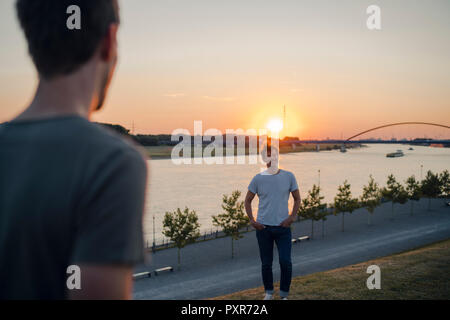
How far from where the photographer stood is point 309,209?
40156mm

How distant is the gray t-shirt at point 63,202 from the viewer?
2.37ft

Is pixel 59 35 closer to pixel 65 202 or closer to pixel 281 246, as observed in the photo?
pixel 65 202

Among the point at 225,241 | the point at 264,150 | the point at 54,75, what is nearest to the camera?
the point at 54,75

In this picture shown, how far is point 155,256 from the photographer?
33.6 meters

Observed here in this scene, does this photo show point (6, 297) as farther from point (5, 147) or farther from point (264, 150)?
point (264, 150)

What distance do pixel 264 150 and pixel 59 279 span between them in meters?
5.56

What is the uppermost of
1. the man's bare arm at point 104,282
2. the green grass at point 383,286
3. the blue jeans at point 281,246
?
the man's bare arm at point 104,282

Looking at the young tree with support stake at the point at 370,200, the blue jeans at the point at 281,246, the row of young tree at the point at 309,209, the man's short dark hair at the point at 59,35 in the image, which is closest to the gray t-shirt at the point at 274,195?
the blue jeans at the point at 281,246

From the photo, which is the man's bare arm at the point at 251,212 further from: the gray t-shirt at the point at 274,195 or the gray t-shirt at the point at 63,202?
the gray t-shirt at the point at 63,202

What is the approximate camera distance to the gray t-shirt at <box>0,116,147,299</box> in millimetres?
721

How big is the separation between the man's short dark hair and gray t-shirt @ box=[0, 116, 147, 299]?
15 centimetres

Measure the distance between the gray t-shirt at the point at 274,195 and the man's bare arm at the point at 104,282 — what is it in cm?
505

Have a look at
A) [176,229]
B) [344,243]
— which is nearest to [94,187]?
[176,229]

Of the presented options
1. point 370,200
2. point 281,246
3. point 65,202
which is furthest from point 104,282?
point 370,200
